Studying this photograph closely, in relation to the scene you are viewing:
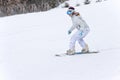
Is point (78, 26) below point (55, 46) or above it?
above

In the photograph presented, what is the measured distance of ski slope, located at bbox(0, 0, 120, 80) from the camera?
11070 millimetres

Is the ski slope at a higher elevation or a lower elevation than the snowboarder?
lower

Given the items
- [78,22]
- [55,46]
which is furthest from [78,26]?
[55,46]

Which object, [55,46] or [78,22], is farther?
[55,46]

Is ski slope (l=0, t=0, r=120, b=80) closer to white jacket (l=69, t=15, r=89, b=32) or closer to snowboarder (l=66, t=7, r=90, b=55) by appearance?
snowboarder (l=66, t=7, r=90, b=55)

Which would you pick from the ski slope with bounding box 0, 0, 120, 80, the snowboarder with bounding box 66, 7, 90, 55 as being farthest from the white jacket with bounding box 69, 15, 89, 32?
the ski slope with bounding box 0, 0, 120, 80

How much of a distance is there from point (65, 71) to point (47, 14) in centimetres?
1326

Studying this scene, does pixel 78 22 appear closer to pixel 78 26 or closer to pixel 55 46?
pixel 78 26

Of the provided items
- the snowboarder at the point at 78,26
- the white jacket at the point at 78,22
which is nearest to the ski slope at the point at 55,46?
the snowboarder at the point at 78,26

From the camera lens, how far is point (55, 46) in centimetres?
1524

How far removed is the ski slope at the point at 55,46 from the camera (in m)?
11.1

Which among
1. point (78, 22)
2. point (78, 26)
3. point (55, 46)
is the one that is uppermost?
point (78, 22)

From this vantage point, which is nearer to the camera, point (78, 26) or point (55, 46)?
point (78, 26)

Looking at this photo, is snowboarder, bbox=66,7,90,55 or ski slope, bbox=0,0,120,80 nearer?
ski slope, bbox=0,0,120,80
